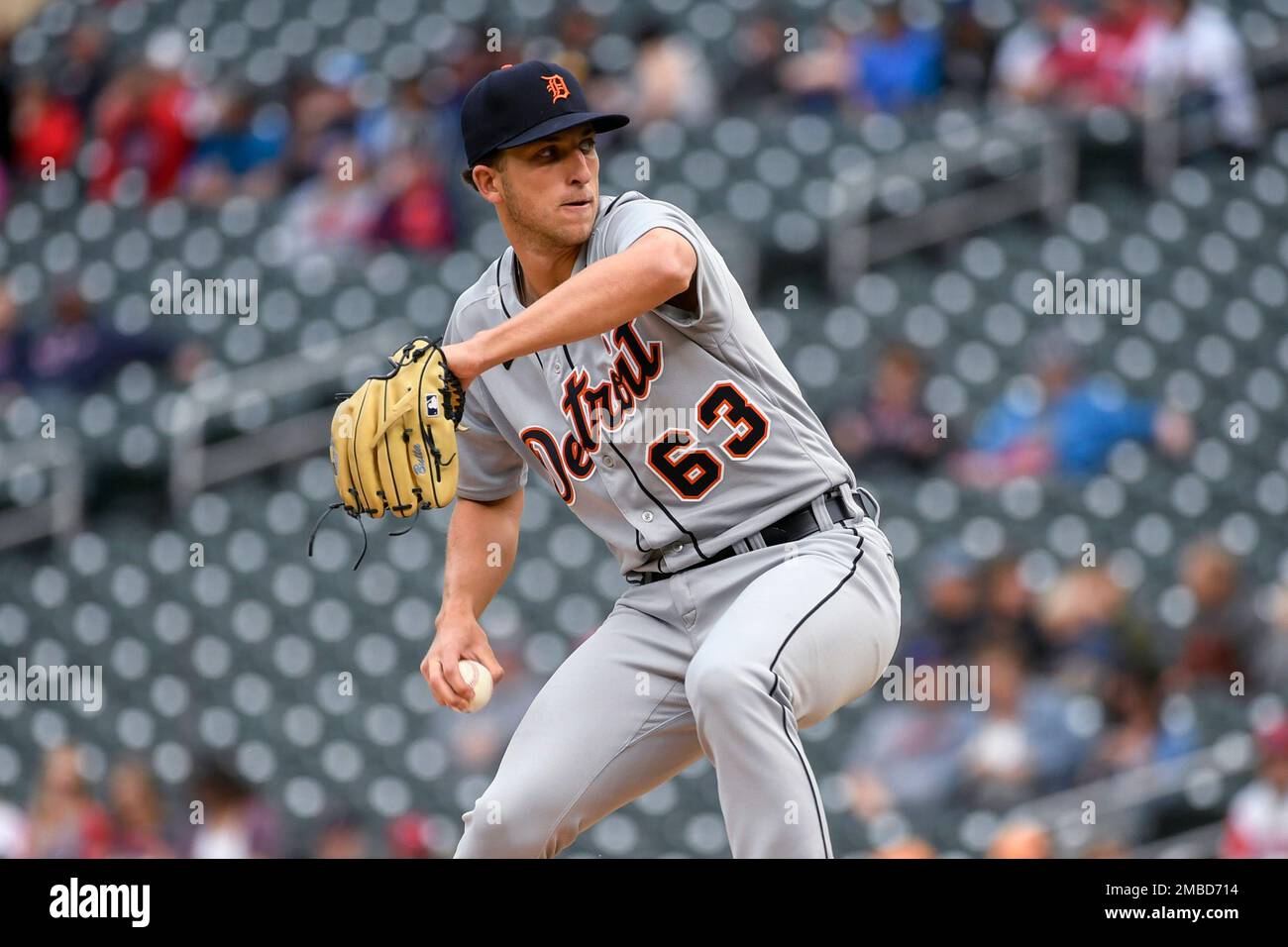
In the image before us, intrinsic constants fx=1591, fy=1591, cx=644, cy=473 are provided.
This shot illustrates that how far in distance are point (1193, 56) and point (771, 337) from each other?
165 cm

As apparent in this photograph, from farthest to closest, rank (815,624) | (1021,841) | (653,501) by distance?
(1021,841) < (653,501) < (815,624)

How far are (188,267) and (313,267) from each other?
1.42 feet

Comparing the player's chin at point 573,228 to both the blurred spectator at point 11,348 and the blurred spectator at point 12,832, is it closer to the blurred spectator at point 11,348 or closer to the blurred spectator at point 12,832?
the blurred spectator at point 12,832

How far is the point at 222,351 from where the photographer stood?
5230mm

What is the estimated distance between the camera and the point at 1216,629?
475 centimetres

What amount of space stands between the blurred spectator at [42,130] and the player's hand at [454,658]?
12.3 feet

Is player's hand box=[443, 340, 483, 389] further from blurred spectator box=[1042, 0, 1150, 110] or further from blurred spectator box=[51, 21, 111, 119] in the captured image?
blurred spectator box=[51, 21, 111, 119]

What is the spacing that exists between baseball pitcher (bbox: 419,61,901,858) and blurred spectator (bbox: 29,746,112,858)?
2.66 m

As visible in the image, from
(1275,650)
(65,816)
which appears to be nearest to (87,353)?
(65,816)

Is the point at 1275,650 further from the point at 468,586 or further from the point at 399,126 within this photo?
the point at 399,126

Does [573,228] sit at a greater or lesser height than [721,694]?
greater

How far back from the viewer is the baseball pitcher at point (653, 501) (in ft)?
6.93

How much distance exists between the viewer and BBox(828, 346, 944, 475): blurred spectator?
4.88 metres

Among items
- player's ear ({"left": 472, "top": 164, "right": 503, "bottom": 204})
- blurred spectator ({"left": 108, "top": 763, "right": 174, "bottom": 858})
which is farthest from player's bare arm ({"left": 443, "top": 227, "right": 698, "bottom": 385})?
blurred spectator ({"left": 108, "top": 763, "right": 174, "bottom": 858})
